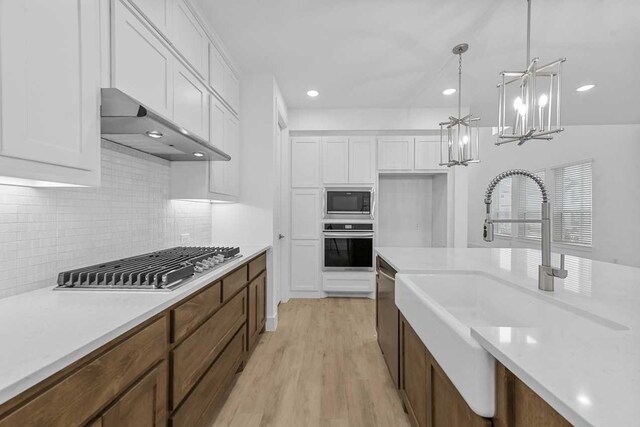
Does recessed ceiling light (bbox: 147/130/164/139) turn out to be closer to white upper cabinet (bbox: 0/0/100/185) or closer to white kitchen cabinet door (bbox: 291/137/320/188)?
white upper cabinet (bbox: 0/0/100/185)

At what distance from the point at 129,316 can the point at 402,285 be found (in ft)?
3.70

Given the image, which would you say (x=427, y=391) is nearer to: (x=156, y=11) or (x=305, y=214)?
(x=156, y=11)

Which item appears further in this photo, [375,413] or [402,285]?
[375,413]

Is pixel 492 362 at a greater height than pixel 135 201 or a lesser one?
lesser

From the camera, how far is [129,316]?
0.96m

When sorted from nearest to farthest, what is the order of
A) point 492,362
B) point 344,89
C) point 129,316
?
point 492,362, point 129,316, point 344,89

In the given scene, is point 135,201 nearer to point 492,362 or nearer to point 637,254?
point 492,362

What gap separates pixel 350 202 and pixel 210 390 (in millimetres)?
2995

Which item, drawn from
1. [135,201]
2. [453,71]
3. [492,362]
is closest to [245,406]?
[135,201]

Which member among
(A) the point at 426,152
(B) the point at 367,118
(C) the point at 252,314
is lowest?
(C) the point at 252,314

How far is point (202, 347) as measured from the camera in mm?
1509

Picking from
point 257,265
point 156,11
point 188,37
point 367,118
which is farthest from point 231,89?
point 367,118

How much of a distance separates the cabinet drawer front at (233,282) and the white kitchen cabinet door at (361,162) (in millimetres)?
2448

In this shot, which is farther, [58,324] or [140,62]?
[140,62]
